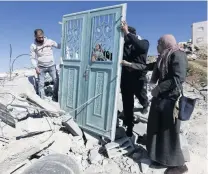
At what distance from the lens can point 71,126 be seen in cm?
505

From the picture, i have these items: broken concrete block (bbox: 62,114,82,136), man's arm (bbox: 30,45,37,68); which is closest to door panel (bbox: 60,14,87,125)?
broken concrete block (bbox: 62,114,82,136)

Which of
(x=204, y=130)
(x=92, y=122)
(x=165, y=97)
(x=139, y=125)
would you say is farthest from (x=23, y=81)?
(x=204, y=130)

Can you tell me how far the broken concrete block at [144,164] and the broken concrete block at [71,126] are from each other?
133cm

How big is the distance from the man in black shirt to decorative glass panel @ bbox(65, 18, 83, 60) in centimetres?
103

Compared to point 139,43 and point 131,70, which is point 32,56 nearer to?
point 131,70

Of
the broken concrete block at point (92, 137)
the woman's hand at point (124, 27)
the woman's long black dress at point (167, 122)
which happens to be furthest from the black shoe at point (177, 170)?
the woman's hand at point (124, 27)

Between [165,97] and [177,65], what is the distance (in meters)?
0.53

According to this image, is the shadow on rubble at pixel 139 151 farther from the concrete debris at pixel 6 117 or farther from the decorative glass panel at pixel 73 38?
the concrete debris at pixel 6 117

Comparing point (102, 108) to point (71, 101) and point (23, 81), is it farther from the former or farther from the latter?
point (23, 81)

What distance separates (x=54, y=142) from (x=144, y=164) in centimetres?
159

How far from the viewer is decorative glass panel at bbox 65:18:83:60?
5324 millimetres

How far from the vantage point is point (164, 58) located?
13.1 feet

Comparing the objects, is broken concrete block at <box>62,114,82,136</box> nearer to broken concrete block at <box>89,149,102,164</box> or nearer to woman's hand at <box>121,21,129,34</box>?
broken concrete block at <box>89,149,102,164</box>

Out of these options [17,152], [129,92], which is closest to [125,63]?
[129,92]
